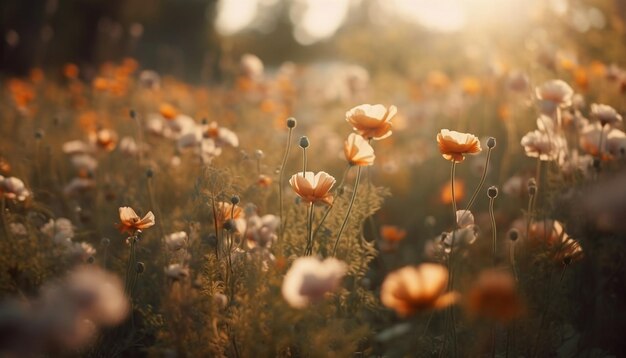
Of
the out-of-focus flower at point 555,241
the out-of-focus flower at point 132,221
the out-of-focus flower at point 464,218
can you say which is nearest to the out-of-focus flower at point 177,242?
the out-of-focus flower at point 132,221

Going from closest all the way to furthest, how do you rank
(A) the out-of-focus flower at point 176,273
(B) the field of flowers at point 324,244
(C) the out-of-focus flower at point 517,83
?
(B) the field of flowers at point 324,244 → (A) the out-of-focus flower at point 176,273 → (C) the out-of-focus flower at point 517,83

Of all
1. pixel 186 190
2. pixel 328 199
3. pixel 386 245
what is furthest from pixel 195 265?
pixel 386 245

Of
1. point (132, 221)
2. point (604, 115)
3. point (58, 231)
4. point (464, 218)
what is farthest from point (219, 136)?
point (604, 115)

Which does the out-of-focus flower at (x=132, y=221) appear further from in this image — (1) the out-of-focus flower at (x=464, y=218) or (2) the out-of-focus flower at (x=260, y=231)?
(1) the out-of-focus flower at (x=464, y=218)

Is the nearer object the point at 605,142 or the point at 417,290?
the point at 417,290

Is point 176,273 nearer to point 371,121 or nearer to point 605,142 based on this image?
point 371,121

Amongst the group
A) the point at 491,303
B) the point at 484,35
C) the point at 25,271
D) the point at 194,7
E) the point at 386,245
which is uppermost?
the point at 194,7

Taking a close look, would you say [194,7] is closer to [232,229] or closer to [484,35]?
[484,35]
